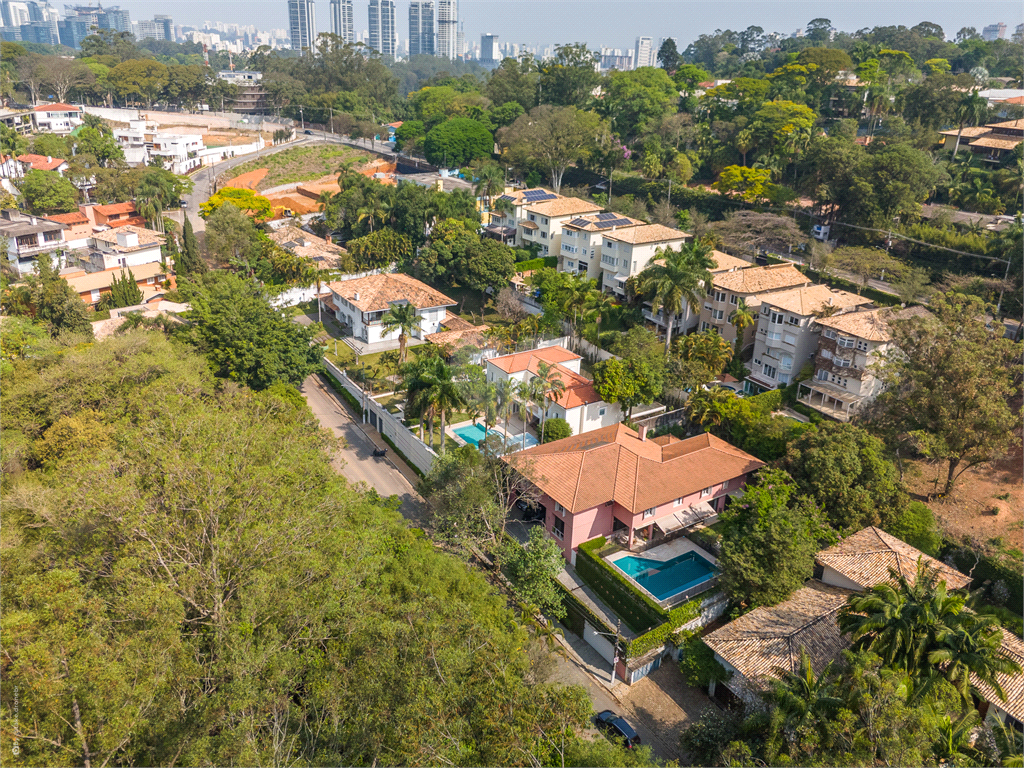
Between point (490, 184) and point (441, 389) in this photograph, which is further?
point (490, 184)

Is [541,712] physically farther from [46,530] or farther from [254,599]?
[46,530]

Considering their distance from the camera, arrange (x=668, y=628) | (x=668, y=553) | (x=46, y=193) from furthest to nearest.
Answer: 1. (x=46, y=193)
2. (x=668, y=553)
3. (x=668, y=628)

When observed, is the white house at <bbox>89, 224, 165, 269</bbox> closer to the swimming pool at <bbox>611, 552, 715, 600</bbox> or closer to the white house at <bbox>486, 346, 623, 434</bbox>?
the white house at <bbox>486, 346, 623, 434</bbox>

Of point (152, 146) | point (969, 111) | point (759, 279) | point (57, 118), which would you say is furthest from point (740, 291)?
point (57, 118)

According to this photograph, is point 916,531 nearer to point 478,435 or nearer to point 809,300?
point 809,300

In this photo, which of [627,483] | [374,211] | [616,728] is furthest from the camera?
[374,211]

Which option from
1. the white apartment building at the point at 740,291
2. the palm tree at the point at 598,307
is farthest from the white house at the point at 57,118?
the white apartment building at the point at 740,291
